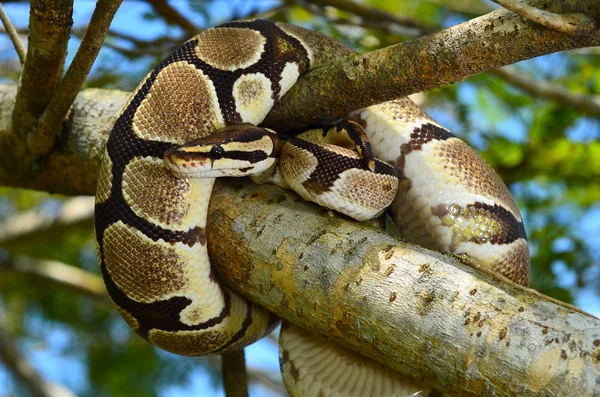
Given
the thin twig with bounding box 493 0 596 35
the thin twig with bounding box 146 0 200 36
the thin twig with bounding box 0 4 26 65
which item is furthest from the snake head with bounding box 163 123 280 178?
the thin twig with bounding box 146 0 200 36

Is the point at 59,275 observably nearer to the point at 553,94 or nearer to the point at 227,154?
the point at 227,154

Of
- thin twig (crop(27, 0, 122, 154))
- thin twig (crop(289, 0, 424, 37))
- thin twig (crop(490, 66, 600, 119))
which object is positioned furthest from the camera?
thin twig (crop(289, 0, 424, 37))

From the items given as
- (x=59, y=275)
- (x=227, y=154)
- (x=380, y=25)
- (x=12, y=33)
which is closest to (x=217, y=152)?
(x=227, y=154)

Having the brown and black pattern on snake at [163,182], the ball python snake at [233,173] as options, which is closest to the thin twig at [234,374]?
the ball python snake at [233,173]

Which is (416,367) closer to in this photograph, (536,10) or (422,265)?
(422,265)

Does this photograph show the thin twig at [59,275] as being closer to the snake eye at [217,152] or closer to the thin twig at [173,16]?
the thin twig at [173,16]

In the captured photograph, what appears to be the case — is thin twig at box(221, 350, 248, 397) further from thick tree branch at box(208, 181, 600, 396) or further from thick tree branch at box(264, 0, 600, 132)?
thick tree branch at box(264, 0, 600, 132)


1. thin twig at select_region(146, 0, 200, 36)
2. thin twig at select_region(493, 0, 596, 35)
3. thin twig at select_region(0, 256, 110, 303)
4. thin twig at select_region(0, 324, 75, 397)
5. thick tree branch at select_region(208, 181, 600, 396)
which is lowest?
thin twig at select_region(0, 324, 75, 397)
